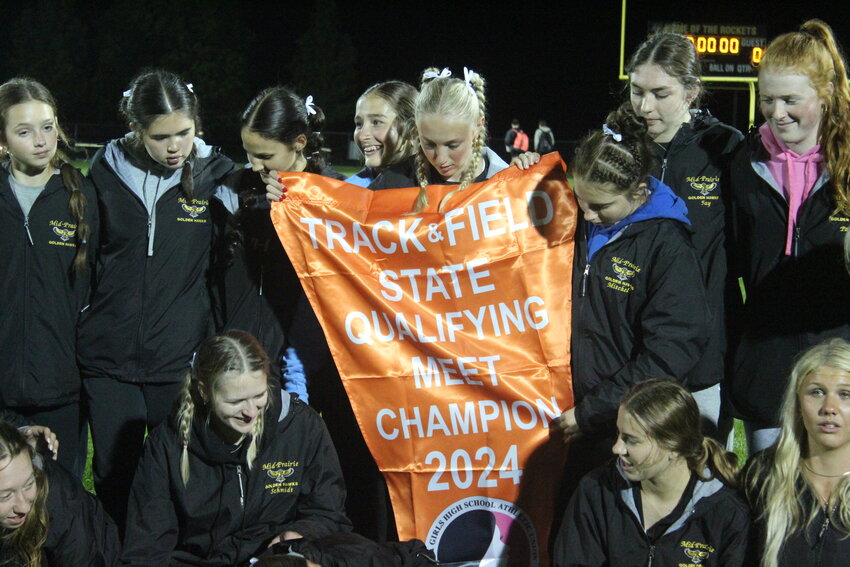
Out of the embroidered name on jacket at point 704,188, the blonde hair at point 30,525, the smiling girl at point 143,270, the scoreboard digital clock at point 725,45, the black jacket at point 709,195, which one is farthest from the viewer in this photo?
the scoreboard digital clock at point 725,45

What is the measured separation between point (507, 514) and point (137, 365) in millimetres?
1710

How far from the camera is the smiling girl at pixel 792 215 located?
3934 millimetres

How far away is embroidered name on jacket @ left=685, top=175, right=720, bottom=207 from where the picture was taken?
4344 millimetres

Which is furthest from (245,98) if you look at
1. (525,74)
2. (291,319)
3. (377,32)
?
(291,319)

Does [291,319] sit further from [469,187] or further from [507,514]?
[507,514]

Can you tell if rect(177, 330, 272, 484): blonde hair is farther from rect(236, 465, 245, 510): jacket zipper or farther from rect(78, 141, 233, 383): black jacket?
rect(78, 141, 233, 383): black jacket

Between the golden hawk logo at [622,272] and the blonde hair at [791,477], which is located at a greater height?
the golden hawk logo at [622,272]

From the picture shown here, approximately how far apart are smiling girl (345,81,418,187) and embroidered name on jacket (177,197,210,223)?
74 cm

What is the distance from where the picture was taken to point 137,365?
4.48 metres

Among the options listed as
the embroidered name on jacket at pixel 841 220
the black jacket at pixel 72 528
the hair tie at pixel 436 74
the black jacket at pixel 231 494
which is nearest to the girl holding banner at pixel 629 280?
the embroidered name on jacket at pixel 841 220

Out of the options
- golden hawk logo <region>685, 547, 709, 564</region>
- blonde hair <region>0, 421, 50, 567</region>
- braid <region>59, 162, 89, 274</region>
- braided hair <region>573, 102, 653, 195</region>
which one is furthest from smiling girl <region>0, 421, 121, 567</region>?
braided hair <region>573, 102, 653, 195</region>

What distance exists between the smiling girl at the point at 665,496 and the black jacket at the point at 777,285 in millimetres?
440

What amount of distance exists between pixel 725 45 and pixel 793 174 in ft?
58.4

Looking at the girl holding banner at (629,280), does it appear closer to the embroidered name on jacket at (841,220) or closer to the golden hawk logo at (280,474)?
the embroidered name on jacket at (841,220)
